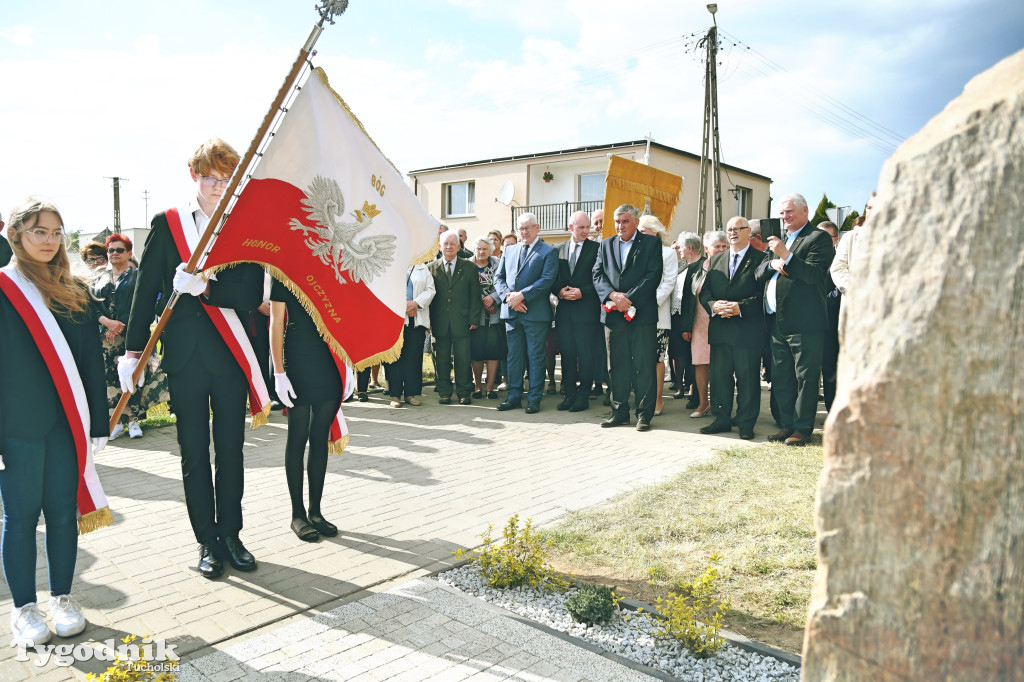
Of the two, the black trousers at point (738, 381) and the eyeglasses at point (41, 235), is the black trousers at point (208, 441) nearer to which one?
the eyeglasses at point (41, 235)

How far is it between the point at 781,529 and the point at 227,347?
359 centimetres

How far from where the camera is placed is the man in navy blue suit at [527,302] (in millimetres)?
A: 9070

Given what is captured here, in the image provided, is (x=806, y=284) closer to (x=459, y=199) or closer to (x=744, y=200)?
(x=459, y=199)

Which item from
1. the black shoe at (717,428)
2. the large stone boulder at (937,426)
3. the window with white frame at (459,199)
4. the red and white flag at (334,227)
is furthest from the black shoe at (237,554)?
the window with white frame at (459,199)

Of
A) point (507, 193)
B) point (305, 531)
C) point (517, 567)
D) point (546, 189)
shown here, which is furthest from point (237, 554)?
point (546, 189)

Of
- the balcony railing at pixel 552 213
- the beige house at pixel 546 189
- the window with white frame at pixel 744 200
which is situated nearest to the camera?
the beige house at pixel 546 189

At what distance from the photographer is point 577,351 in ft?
30.7

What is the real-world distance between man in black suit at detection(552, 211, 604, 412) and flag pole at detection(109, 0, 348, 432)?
5540mm

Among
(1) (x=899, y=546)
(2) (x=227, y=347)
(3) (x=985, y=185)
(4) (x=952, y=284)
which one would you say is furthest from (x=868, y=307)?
(2) (x=227, y=347)

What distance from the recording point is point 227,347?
3879 mm

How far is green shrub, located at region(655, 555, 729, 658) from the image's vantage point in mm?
3053

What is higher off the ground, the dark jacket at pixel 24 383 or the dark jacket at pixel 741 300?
the dark jacket at pixel 741 300

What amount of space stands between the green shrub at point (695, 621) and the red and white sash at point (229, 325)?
246cm

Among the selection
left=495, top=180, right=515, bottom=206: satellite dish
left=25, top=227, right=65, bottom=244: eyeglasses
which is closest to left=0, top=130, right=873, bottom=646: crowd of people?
left=25, top=227, right=65, bottom=244: eyeglasses
